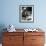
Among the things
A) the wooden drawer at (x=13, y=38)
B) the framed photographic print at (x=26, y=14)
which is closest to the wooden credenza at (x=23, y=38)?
the wooden drawer at (x=13, y=38)

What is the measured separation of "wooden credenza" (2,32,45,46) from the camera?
12.5 feet

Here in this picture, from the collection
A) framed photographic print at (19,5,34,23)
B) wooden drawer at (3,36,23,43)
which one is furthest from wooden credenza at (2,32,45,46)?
framed photographic print at (19,5,34,23)

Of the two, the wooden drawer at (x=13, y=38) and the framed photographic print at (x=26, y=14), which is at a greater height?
the framed photographic print at (x=26, y=14)

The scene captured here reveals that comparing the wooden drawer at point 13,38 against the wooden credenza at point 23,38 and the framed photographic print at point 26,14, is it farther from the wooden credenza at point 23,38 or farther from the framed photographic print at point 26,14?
the framed photographic print at point 26,14

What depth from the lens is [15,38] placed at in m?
3.84

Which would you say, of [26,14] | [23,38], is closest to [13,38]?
[23,38]

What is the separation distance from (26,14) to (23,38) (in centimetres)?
88

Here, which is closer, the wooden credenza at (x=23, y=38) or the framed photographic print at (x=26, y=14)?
the wooden credenza at (x=23, y=38)

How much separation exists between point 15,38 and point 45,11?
135 centimetres

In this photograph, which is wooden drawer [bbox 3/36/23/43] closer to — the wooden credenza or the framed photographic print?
the wooden credenza

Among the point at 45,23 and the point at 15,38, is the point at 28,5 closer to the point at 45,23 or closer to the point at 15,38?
the point at 45,23

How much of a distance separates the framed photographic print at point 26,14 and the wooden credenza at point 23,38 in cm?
63

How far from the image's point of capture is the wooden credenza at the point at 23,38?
3.82m

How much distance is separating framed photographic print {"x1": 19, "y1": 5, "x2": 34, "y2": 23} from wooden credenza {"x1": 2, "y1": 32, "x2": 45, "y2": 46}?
0.63 metres
